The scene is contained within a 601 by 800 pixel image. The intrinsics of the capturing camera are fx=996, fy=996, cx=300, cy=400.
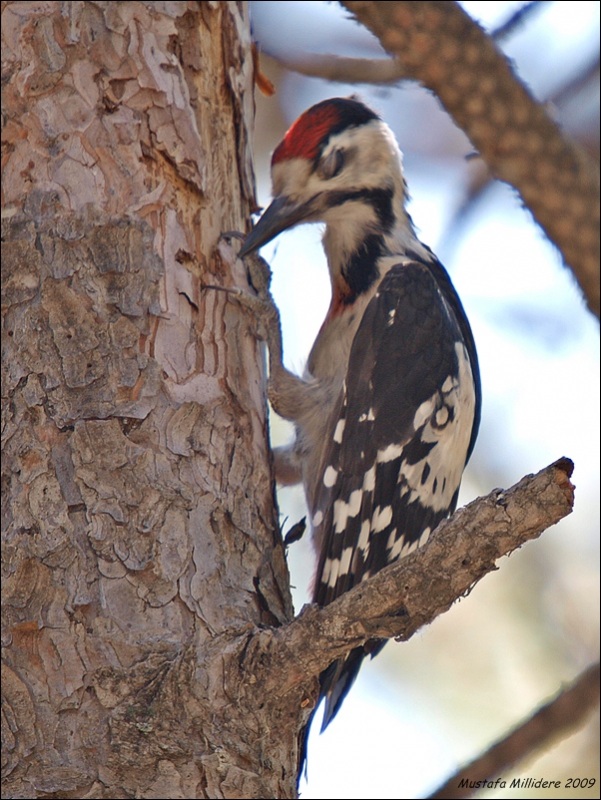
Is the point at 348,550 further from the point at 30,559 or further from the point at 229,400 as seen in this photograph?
the point at 30,559

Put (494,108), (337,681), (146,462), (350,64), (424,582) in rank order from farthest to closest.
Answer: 1. (350,64)
2. (494,108)
3. (337,681)
4. (146,462)
5. (424,582)

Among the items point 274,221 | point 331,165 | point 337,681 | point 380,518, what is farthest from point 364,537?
point 331,165

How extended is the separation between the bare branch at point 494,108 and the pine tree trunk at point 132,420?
52 centimetres

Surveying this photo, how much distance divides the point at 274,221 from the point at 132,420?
Result: 70 cm

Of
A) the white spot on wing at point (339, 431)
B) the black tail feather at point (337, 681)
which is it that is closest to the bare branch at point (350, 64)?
the white spot on wing at point (339, 431)

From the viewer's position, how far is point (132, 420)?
1.98m

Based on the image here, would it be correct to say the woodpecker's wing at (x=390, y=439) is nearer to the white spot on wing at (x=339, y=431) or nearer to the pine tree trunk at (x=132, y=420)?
the white spot on wing at (x=339, y=431)

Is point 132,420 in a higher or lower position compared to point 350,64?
lower

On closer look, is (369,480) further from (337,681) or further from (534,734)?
(534,734)

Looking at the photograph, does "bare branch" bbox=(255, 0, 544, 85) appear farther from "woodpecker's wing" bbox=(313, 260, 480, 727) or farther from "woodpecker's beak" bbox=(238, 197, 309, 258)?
"woodpecker's wing" bbox=(313, 260, 480, 727)

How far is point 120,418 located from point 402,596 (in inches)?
28.2

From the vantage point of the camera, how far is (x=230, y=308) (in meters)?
2.29

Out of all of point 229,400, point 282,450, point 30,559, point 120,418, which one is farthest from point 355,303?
point 30,559

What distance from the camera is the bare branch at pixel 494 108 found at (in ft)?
8.99
